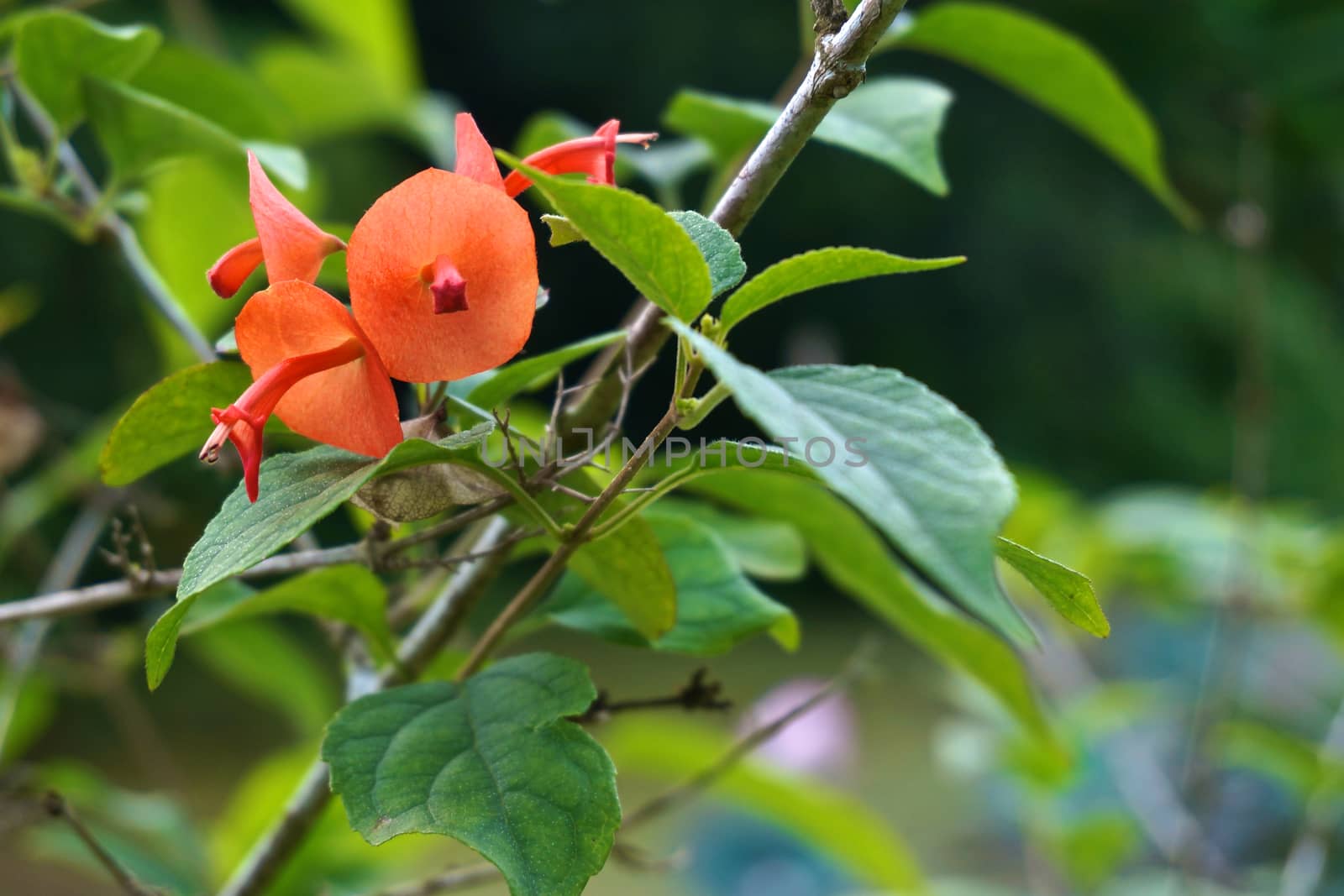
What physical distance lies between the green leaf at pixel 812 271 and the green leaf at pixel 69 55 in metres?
0.14

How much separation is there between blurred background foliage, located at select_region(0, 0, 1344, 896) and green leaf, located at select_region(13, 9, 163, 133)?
0.08ft

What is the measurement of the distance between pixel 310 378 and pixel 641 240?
0.13 ft

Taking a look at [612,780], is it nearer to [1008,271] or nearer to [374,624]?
[374,624]

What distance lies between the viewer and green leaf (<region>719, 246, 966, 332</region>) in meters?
0.10

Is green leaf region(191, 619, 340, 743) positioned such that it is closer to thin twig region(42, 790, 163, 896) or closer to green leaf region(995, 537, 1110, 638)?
thin twig region(42, 790, 163, 896)

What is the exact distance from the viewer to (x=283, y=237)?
117 millimetres

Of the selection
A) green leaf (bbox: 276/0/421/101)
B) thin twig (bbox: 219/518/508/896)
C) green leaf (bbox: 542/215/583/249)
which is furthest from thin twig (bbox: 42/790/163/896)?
green leaf (bbox: 276/0/421/101)

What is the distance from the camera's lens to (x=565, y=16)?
1990mm

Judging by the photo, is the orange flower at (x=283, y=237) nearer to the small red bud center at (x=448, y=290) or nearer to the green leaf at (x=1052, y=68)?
the small red bud center at (x=448, y=290)

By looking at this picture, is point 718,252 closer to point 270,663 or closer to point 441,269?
point 441,269

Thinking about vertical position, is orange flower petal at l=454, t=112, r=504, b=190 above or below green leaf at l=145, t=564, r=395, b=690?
above

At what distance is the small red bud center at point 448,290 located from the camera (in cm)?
10

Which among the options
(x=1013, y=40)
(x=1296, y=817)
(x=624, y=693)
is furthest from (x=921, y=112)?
(x=624, y=693)

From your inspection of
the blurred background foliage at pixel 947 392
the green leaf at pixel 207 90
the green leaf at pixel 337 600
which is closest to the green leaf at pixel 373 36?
the blurred background foliage at pixel 947 392
